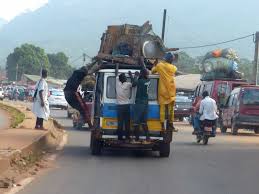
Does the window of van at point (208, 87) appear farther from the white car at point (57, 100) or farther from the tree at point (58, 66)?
the tree at point (58, 66)

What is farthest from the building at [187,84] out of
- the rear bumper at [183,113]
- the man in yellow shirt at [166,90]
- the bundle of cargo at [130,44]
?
the man in yellow shirt at [166,90]

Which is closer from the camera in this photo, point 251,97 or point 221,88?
point 251,97

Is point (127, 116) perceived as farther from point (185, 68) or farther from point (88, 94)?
point (185, 68)

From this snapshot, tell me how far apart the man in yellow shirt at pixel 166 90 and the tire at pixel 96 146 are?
163 centimetres

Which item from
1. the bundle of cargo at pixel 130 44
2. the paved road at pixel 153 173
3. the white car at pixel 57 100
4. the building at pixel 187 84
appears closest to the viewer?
the paved road at pixel 153 173

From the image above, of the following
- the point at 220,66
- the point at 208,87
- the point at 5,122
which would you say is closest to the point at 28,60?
the point at 220,66

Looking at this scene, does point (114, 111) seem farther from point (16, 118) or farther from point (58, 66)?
point (58, 66)

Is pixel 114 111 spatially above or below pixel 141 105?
below

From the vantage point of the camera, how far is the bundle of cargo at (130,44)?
55.3ft

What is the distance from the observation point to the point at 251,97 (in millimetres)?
26703

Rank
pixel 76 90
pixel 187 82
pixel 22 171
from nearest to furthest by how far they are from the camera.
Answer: pixel 22 171
pixel 76 90
pixel 187 82

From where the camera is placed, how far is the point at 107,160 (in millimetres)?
14680

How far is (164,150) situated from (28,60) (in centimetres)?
10110

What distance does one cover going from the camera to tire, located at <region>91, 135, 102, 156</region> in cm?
1541
